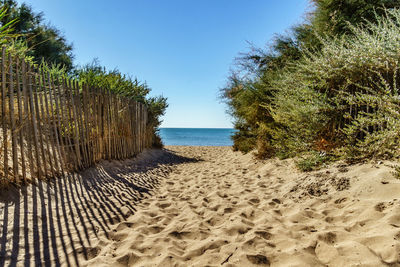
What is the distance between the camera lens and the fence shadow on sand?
184cm

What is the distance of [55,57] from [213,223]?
1472 centimetres

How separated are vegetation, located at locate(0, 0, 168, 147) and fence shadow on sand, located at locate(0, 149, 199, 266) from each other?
197 centimetres

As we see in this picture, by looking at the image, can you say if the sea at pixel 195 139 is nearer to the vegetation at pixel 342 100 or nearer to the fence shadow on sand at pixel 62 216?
the vegetation at pixel 342 100

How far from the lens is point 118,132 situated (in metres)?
5.84

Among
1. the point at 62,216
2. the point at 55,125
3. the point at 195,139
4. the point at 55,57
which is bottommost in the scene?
the point at 195,139

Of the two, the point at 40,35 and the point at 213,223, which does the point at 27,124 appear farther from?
the point at 40,35

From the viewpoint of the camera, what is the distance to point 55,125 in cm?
351

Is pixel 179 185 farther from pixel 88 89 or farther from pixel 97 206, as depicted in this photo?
pixel 88 89

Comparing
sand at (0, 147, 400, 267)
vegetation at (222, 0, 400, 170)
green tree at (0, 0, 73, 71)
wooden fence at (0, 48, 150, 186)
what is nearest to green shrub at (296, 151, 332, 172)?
vegetation at (222, 0, 400, 170)

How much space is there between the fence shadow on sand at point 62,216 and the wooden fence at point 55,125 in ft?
0.94

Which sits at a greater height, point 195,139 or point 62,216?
point 62,216

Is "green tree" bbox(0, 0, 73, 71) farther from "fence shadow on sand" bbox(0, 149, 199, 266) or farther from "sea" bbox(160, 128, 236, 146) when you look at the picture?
"fence shadow on sand" bbox(0, 149, 199, 266)

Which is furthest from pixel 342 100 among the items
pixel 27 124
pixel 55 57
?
pixel 55 57

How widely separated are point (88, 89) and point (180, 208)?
3.01m
